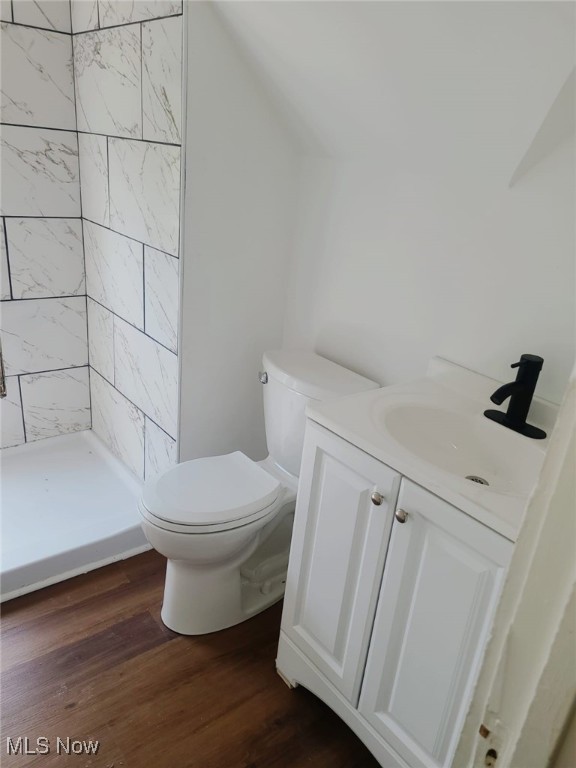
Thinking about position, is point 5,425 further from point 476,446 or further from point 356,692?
point 476,446

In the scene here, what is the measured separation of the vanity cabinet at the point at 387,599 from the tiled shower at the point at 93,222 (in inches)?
32.4

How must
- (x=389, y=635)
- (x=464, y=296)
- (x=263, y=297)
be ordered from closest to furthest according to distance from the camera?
(x=389, y=635) → (x=464, y=296) → (x=263, y=297)

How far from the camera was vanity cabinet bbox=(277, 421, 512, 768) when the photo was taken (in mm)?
1071

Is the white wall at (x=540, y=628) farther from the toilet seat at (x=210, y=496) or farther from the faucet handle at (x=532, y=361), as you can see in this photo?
the toilet seat at (x=210, y=496)

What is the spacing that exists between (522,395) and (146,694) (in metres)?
1.31

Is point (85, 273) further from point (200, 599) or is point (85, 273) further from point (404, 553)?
point (404, 553)

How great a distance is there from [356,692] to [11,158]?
221cm

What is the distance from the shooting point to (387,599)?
1237mm

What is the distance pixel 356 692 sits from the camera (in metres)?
1.38

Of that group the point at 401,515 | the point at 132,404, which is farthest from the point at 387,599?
the point at 132,404

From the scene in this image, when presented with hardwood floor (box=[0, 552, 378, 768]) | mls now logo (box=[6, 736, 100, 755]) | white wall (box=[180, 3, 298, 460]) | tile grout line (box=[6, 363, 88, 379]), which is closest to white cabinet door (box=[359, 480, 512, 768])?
hardwood floor (box=[0, 552, 378, 768])

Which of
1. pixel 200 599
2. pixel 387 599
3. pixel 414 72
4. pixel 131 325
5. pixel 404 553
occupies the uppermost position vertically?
pixel 414 72

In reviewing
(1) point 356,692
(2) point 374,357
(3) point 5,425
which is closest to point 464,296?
(2) point 374,357

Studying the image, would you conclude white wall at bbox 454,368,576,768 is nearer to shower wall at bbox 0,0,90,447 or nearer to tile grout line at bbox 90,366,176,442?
tile grout line at bbox 90,366,176,442
